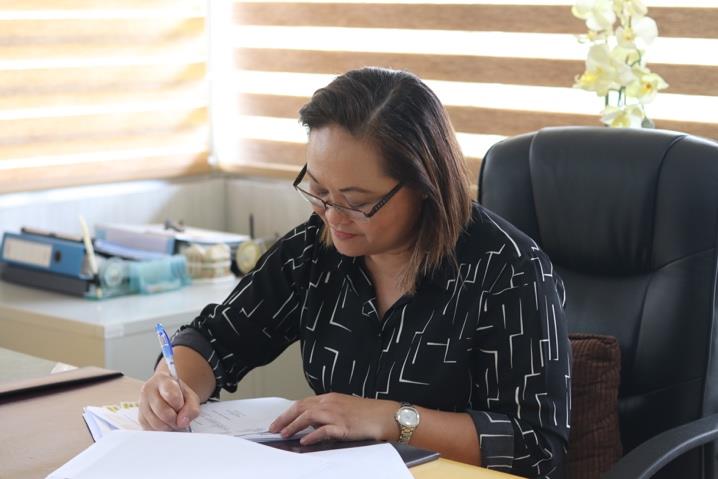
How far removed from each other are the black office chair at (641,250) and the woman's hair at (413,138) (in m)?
0.26

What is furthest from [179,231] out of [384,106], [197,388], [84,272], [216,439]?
[216,439]

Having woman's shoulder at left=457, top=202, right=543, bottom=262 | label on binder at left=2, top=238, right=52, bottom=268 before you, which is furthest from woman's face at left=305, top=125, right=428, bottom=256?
label on binder at left=2, top=238, right=52, bottom=268

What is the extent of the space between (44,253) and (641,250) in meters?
1.70

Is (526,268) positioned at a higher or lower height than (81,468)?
higher

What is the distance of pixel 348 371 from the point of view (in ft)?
→ 6.21

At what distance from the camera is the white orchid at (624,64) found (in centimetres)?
230

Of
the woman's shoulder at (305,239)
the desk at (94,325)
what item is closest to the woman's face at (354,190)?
the woman's shoulder at (305,239)

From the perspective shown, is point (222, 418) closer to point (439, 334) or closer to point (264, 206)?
point (439, 334)

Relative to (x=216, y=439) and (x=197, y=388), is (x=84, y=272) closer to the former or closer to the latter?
(x=197, y=388)

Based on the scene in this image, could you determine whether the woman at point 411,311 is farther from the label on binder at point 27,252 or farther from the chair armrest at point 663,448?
the label on binder at point 27,252

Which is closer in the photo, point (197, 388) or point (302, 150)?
point (197, 388)

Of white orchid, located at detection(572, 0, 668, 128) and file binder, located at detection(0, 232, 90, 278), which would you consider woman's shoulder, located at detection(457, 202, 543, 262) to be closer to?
white orchid, located at detection(572, 0, 668, 128)

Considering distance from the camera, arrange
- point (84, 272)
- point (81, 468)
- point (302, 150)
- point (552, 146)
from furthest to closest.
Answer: point (302, 150) → point (84, 272) → point (552, 146) → point (81, 468)

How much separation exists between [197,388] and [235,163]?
6.07 ft
